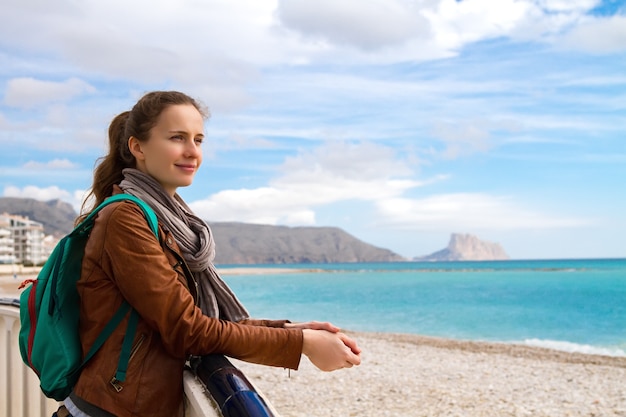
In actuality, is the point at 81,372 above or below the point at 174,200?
below

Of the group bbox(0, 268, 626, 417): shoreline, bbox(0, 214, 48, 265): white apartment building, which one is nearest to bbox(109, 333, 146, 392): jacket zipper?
bbox(0, 268, 626, 417): shoreline

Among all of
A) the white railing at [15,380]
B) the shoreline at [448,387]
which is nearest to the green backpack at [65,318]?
the white railing at [15,380]

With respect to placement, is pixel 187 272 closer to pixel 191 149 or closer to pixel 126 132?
pixel 191 149

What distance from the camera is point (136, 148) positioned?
70.1 inches

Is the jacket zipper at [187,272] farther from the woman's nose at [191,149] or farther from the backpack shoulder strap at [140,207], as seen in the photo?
the woman's nose at [191,149]

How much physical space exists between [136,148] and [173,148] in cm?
13

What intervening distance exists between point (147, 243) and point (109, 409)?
1.36ft

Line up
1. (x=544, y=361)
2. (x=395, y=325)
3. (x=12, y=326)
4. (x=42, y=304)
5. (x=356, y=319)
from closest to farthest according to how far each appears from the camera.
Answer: (x=42, y=304) → (x=12, y=326) → (x=544, y=361) → (x=395, y=325) → (x=356, y=319)

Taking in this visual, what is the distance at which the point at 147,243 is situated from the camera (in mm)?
1479

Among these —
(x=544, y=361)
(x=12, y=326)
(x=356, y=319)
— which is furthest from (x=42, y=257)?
(x=12, y=326)

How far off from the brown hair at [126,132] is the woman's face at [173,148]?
0.07 ft

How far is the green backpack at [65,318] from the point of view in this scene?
1531 millimetres

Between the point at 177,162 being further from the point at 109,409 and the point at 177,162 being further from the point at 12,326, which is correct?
the point at 12,326

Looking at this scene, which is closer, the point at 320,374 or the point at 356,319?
the point at 320,374
